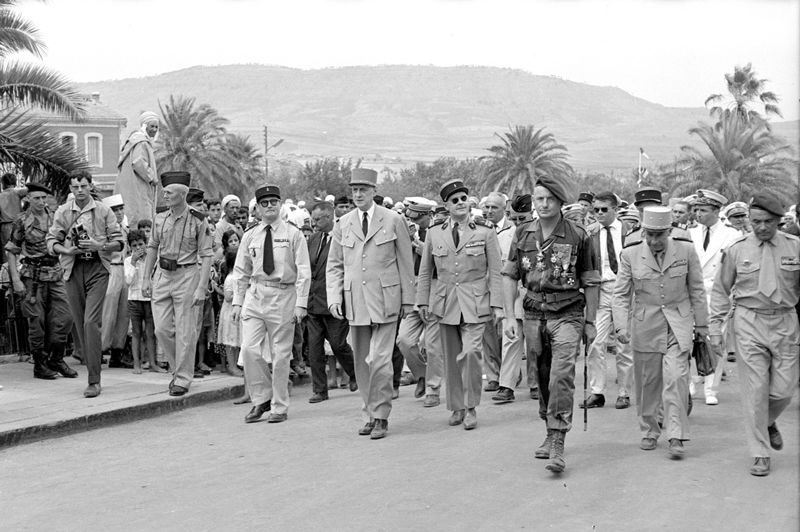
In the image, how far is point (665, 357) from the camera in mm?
9070

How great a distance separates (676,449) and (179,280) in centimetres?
560

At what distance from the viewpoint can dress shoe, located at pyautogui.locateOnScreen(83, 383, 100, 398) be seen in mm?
10781

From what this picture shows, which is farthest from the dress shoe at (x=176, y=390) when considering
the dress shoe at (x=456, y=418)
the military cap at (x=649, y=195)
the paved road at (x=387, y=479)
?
the military cap at (x=649, y=195)

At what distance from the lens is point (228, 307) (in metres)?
12.4

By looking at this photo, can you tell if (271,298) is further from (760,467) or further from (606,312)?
(760,467)

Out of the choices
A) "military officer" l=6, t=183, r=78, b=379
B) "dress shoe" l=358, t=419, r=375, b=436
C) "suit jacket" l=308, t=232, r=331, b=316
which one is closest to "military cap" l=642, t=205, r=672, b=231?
"dress shoe" l=358, t=419, r=375, b=436

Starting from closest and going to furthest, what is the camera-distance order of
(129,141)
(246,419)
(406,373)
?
(246,419)
(406,373)
(129,141)

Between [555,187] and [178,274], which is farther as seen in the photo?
[178,274]

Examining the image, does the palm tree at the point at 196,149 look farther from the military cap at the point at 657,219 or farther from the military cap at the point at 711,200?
the military cap at the point at 657,219

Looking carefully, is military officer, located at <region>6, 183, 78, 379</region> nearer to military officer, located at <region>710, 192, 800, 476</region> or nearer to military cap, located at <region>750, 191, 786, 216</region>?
military officer, located at <region>710, 192, 800, 476</region>

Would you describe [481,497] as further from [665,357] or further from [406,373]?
[406,373]

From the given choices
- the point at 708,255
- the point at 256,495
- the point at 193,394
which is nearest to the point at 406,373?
the point at 193,394

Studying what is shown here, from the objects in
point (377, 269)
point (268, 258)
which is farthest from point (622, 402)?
point (268, 258)

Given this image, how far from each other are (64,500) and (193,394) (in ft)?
12.9
